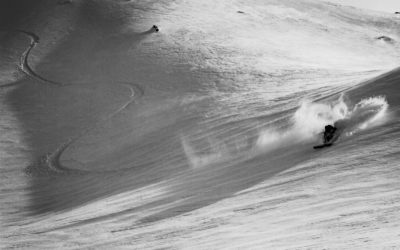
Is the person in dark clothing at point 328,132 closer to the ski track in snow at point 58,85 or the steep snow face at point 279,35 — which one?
the ski track in snow at point 58,85

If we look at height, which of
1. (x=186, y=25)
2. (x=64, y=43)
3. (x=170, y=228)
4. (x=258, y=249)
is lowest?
(x=64, y=43)

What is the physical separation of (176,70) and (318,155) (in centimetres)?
1508

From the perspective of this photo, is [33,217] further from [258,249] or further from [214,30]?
[214,30]

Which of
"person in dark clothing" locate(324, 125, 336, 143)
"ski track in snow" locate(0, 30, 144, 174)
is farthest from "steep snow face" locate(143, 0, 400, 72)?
"person in dark clothing" locate(324, 125, 336, 143)

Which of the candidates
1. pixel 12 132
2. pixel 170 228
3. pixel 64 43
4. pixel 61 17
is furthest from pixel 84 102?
pixel 170 228

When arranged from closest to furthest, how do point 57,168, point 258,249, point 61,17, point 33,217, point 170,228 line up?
point 258,249, point 170,228, point 33,217, point 57,168, point 61,17

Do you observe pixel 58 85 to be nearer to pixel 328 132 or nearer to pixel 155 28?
pixel 155 28

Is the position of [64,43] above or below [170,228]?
below

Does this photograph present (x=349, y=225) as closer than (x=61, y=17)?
Yes

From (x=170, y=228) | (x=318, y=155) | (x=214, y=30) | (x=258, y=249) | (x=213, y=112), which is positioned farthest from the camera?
(x=214, y=30)

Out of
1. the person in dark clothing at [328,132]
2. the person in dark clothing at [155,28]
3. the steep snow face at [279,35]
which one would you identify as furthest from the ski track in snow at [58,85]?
the person in dark clothing at [328,132]

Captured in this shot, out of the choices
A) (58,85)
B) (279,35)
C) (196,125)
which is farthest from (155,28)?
(196,125)

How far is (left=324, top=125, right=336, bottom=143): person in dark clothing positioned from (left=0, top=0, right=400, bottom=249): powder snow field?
291mm

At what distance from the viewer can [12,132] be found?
25.5 meters
